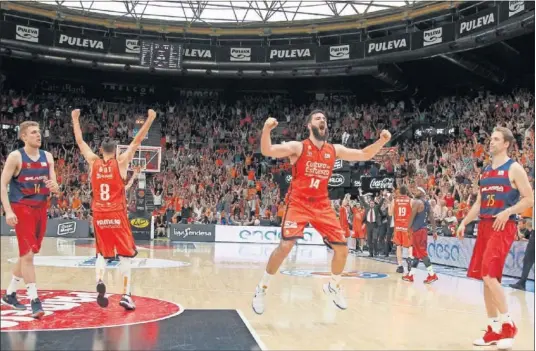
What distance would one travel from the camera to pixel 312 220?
6434mm

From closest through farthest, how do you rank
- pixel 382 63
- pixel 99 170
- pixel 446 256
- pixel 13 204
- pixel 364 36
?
pixel 13 204, pixel 99 170, pixel 446 256, pixel 382 63, pixel 364 36

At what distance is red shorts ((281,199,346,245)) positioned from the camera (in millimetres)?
6348

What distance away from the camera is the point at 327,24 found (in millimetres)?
29250

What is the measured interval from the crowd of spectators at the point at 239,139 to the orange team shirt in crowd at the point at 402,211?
747cm

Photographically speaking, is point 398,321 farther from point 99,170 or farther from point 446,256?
point 446,256

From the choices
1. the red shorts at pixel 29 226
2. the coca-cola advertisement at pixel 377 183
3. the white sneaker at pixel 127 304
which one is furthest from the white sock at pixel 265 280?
the coca-cola advertisement at pixel 377 183

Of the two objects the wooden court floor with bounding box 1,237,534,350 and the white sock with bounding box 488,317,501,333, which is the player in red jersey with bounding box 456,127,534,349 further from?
the wooden court floor with bounding box 1,237,534,350

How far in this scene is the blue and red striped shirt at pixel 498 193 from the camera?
5.90 metres

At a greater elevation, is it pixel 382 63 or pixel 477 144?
pixel 382 63

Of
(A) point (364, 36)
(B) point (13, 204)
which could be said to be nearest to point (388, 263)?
(B) point (13, 204)

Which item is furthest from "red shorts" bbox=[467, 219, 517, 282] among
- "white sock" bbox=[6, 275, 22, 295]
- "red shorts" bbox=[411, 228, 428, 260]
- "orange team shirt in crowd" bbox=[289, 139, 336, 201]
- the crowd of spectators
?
the crowd of spectators

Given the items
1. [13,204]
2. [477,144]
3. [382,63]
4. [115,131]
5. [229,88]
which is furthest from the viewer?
[229,88]

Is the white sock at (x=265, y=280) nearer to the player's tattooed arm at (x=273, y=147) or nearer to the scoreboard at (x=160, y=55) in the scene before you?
the player's tattooed arm at (x=273, y=147)

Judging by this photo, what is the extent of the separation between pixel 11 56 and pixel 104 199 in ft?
78.6
